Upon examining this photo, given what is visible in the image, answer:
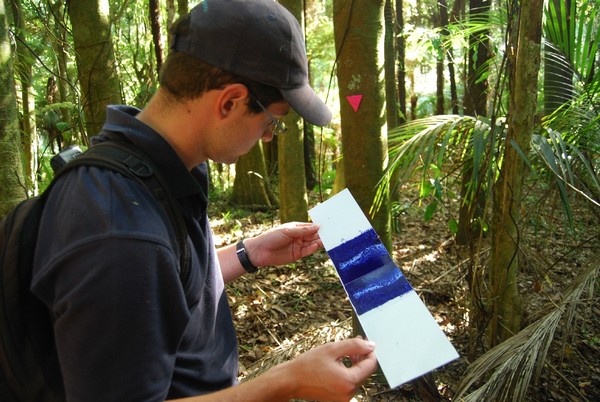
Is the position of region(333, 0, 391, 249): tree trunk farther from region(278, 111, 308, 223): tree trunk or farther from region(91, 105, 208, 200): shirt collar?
region(278, 111, 308, 223): tree trunk

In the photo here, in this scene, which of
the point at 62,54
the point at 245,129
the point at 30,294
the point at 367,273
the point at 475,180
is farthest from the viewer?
the point at 62,54

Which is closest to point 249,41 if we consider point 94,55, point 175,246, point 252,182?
point 175,246

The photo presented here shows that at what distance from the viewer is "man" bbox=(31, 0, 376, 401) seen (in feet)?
3.00

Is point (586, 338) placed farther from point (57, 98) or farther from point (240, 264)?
point (57, 98)

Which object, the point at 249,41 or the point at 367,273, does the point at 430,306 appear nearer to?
the point at 367,273

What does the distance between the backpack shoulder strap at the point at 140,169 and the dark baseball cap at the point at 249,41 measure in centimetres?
30

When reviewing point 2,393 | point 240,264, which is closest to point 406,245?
point 240,264

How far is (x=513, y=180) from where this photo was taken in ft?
8.07

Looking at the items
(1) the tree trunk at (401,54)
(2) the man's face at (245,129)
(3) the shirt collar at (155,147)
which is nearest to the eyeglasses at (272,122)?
(2) the man's face at (245,129)

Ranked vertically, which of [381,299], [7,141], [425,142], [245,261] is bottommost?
[381,299]

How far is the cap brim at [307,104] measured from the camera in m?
1.30

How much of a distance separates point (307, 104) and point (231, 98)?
0.24 m

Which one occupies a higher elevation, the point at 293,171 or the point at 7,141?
the point at 7,141

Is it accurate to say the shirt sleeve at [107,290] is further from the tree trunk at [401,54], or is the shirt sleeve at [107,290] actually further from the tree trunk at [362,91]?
the tree trunk at [401,54]
